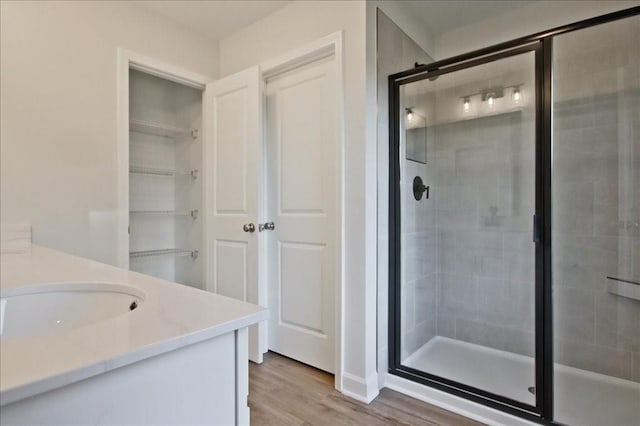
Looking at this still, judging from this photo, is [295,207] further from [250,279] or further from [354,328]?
[354,328]

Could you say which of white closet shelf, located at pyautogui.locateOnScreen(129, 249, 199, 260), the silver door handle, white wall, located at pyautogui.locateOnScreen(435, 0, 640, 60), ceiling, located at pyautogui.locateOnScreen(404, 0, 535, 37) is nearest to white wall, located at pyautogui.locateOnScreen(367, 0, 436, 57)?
ceiling, located at pyautogui.locateOnScreen(404, 0, 535, 37)

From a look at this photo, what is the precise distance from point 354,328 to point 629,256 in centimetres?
152

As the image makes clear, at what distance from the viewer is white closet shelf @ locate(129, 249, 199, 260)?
271 cm

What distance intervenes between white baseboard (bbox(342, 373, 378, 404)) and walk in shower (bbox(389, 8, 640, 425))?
0.21 metres

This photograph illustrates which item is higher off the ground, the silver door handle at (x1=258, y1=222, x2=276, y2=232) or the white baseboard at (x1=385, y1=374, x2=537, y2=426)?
the silver door handle at (x1=258, y1=222, x2=276, y2=232)

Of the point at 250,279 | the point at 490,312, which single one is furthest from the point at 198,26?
the point at 490,312

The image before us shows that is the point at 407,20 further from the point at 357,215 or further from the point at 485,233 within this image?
the point at 485,233

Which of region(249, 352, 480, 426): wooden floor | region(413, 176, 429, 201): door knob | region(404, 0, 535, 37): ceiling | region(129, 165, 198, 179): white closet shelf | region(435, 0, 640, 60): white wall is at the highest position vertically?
region(404, 0, 535, 37): ceiling

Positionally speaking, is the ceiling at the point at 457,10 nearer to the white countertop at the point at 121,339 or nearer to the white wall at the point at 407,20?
the white wall at the point at 407,20

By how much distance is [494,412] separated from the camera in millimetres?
1718

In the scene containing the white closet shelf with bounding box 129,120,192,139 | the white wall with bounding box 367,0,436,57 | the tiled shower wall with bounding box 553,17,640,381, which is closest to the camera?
the tiled shower wall with bounding box 553,17,640,381

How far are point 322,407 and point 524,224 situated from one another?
1715 mm

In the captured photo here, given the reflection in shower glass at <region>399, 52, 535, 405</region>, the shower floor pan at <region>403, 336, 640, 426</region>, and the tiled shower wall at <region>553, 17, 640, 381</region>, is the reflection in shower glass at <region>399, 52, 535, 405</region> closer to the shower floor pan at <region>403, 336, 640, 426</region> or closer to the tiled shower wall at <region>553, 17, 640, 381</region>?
the shower floor pan at <region>403, 336, 640, 426</region>

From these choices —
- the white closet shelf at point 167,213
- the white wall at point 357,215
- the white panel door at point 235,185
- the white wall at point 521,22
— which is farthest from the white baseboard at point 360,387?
the white wall at point 521,22
